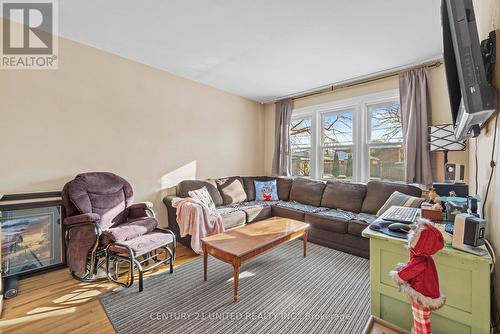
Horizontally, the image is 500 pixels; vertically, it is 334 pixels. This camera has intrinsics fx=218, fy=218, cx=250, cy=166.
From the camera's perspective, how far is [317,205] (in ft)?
12.1

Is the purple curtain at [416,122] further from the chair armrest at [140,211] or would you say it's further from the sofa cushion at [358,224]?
the chair armrest at [140,211]

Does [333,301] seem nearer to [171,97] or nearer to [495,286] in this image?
[495,286]

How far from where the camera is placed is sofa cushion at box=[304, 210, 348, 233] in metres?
2.84

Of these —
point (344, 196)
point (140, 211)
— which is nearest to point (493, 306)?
point (344, 196)

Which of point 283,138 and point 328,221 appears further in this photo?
point 283,138

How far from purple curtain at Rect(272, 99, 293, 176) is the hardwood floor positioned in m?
3.09

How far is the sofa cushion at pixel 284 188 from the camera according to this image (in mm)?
4203

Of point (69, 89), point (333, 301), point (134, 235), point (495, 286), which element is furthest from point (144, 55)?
point (495, 286)

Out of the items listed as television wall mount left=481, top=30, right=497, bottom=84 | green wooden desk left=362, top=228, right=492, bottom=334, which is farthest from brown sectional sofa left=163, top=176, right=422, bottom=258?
television wall mount left=481, top=30, right=497, bottom=84

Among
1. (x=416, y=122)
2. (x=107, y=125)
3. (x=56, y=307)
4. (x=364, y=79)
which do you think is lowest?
(x=56, y=307)

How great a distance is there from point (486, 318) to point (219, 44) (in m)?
2.94

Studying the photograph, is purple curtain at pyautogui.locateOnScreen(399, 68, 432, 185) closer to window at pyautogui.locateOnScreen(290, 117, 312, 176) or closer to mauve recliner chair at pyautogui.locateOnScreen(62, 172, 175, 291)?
window at pyautogui.locateOnScreen(290, 117, 312, 176)

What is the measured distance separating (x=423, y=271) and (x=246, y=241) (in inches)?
60.7

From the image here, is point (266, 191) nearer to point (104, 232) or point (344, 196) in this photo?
point (344, 196)
